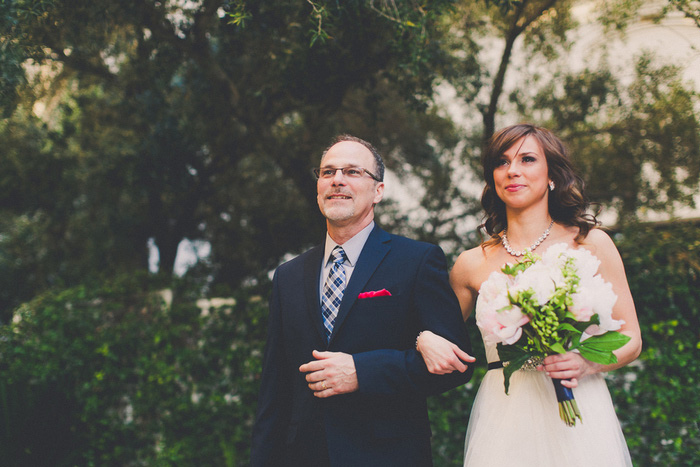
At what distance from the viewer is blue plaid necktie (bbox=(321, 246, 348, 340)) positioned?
2.38 meters

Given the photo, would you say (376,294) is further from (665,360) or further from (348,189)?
(665,360)

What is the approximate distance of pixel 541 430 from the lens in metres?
2.24

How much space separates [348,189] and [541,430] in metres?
1.49

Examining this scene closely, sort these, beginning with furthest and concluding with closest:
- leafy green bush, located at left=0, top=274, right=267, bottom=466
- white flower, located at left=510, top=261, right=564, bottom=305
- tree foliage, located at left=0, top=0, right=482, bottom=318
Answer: leafy green bush, located at left=0, top=274, right=267, bottom=466, tree foliage, located at left=0, top=0, right=482, bottom=318, white flower, located at left=510, top=261, right=564, bottom=305

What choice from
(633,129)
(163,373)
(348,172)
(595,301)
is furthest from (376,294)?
(633,129)

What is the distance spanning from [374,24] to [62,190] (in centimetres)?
650

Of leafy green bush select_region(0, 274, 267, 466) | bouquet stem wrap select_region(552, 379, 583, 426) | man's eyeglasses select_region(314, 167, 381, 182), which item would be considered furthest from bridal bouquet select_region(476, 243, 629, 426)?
leafy green bush select_region(0, 274, 267, 466)

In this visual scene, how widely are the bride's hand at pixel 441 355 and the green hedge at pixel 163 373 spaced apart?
2675 millimetres

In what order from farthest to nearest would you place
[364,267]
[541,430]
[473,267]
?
[473,267], [364,267], [541,430]

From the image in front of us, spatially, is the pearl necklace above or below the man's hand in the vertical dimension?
above

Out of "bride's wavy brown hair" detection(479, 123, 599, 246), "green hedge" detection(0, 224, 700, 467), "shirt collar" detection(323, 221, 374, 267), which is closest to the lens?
"shirt collar" detection(323, 221, 374, 267)

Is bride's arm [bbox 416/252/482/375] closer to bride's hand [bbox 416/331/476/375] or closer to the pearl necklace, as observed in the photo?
bride's hand [bbox 416/331/476/375]

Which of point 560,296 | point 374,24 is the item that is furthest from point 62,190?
point 560,296

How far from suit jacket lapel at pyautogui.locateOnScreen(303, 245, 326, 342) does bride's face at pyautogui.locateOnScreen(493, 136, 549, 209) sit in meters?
1.07
